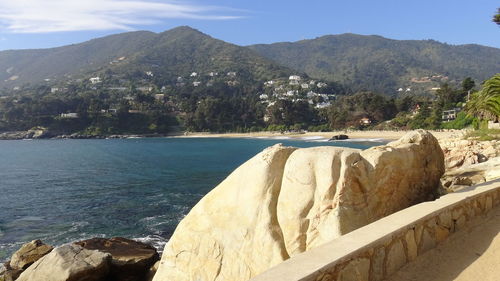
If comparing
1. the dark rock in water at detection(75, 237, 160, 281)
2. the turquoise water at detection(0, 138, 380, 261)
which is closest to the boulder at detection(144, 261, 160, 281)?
the dark rock in water at detection(75, 237, 160, 281)

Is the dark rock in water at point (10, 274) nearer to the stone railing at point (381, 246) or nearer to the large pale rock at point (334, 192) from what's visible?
the large pale rock at point (334, 192)

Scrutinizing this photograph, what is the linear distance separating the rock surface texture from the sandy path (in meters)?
1.15

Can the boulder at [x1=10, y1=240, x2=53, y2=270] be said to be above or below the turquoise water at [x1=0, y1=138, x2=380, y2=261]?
above

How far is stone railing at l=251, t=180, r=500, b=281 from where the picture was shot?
Result: 3.38 m

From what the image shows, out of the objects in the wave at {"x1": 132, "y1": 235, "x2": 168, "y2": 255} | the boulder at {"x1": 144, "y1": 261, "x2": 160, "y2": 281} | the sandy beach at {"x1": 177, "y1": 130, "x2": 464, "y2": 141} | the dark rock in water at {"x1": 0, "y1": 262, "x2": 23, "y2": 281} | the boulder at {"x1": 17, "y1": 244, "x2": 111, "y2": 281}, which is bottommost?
the sandy beach at {"x1": 177, "y1": 130, "x2": 464, "y2": 141}

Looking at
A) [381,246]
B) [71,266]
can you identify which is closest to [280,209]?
[381,246]

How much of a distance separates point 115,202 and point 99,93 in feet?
528

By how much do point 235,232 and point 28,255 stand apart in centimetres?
929

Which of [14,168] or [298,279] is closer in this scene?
[298,279]

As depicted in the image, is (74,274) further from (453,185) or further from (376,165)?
(453,185)

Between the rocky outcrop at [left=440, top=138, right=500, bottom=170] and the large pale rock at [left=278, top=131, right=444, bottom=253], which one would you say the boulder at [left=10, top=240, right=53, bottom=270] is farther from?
the rocky outcrop at [left=440, top=138, right=500, bottom=170]

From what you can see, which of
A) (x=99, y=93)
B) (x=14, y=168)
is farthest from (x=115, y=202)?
(x=99, y=93)

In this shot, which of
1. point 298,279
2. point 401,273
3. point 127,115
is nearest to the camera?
point 298,279

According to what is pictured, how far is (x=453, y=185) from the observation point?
1265 cm
